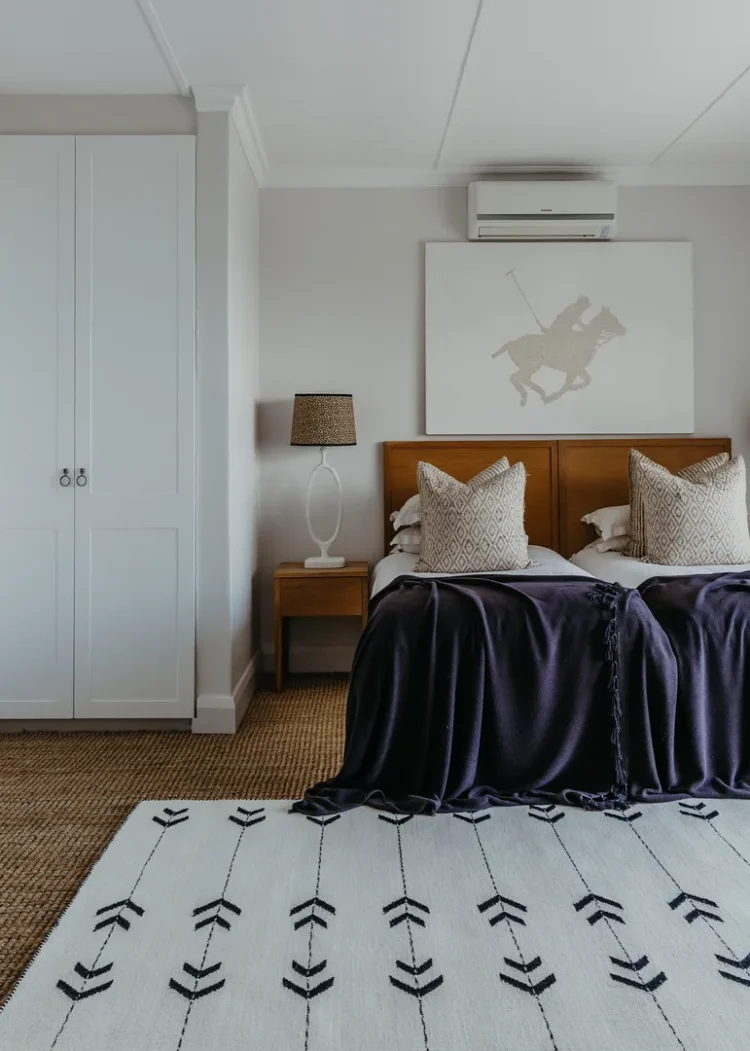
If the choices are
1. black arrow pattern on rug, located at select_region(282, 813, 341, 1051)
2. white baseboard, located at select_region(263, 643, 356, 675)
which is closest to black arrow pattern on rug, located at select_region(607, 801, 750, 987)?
black arrow pattern on rug, located at select_region(282, 813, 341, 1051)

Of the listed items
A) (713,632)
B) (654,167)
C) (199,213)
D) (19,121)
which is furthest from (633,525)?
(19,121)

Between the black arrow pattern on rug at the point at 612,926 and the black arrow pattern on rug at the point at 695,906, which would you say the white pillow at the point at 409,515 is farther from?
the black arrow pattern on rug at the point at 695,906

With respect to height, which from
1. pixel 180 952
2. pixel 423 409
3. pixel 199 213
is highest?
pixel 199 213

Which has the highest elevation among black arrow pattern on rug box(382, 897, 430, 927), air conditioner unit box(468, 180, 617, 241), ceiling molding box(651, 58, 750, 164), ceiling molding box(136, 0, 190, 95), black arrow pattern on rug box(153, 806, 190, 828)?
ceiling molding box(651, 58, 750, 164)

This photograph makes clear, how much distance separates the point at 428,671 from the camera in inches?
100.0

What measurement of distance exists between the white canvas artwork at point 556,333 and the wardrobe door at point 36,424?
5.92 ft

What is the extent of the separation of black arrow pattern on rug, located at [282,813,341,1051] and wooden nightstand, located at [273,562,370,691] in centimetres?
162

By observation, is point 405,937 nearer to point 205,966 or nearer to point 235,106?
point 205,966

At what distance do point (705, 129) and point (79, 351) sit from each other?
294 centimetres

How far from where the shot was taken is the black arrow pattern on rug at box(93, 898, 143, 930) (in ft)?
6.16

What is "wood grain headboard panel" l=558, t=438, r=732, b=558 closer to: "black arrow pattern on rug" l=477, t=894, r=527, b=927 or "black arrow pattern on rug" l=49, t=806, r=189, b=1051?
"black arrow pattern on rug" l=477, t=894, r=527, b=927

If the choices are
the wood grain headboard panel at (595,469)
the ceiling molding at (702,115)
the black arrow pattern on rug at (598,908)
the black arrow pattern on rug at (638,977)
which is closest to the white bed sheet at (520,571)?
the wood grain headboard panel at (595,469)

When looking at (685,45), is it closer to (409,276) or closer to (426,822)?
(409,276)

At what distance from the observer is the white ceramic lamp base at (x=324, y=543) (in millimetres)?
4004
